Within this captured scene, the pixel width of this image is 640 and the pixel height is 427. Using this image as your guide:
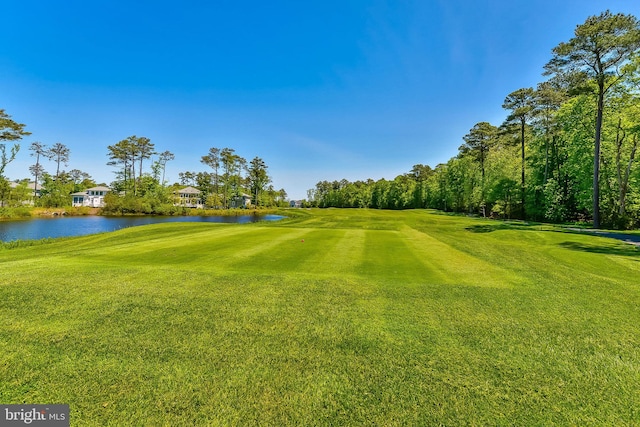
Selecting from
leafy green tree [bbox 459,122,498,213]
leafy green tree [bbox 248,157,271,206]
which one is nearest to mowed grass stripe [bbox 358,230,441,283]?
leafy green tree [bbox 459,122,498,213]

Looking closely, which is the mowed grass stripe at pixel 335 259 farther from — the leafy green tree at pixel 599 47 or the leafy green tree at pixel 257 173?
the leafy green tree at pixel 257 173

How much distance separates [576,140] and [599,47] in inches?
369

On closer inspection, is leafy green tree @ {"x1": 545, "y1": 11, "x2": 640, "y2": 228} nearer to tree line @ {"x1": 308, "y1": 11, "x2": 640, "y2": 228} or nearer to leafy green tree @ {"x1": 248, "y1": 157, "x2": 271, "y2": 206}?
tree line @ {"x1": 308, "y1": 11, "x2": 640, "y2": 228}

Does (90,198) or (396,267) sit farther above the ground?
(90,198)

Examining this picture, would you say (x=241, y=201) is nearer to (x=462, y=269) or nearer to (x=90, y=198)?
(x=90, y=198)

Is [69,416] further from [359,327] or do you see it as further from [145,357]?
[359,327]

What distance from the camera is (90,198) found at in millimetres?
71562

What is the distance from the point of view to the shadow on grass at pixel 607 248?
965cm

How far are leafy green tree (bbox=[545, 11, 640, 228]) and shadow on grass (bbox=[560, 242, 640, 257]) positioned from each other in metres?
9.50

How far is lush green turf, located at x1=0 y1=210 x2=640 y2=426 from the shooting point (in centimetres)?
242

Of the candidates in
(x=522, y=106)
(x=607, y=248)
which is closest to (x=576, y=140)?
(x=522, y=106)

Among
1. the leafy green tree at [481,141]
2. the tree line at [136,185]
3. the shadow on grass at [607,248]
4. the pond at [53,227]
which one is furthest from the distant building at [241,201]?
the shadow on grass at [607,248]

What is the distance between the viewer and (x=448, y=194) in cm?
5494

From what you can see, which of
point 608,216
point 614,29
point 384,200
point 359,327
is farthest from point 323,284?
point 384,200
